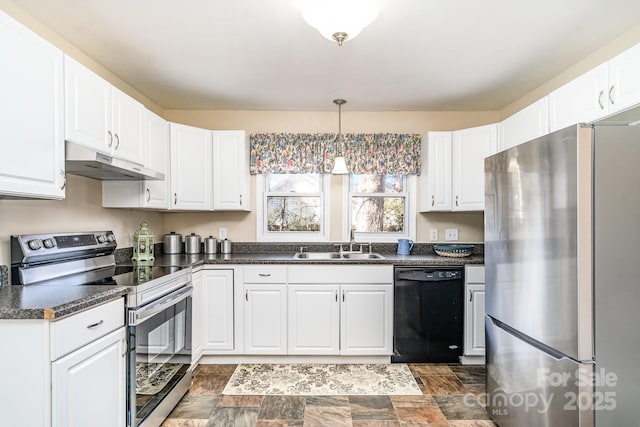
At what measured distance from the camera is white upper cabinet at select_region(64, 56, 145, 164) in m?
1.80

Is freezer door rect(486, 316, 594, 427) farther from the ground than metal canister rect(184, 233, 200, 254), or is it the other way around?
metal canister rect(184, 233, 200, 254)

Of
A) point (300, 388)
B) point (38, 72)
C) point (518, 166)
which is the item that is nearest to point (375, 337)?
point (300, 388)

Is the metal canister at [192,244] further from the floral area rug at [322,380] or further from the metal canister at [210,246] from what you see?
the floral area rug at [322,380]

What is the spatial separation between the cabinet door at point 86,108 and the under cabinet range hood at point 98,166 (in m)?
0.08

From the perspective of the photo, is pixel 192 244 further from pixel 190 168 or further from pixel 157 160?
pixel 157 160

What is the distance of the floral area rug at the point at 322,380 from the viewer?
8.29 feet

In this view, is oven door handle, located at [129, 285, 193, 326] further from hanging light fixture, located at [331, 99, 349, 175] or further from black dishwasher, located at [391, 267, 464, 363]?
black dishwasher, located at [391, 267, 464, 363]

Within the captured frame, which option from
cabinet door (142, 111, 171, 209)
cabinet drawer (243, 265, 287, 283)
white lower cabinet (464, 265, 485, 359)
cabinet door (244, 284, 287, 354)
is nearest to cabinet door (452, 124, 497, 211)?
white lower cabinet (464, 265, 485, 359)

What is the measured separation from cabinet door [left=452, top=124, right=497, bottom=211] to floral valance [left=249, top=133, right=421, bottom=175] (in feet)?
1.32

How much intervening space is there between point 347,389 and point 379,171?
1969 mm

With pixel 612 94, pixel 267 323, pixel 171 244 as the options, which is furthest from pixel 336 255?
pixel 612 94

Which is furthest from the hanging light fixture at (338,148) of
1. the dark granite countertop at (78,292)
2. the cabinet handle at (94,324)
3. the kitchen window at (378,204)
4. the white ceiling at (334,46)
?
the cabinet handle at (94,324)

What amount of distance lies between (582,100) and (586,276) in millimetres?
1046

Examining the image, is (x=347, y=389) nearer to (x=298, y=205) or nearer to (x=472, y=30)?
(x=298, y=205)
